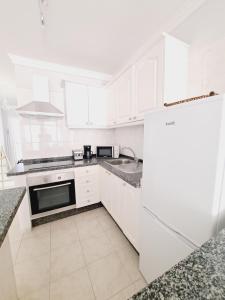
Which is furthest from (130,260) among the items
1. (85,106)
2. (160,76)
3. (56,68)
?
(56,68)

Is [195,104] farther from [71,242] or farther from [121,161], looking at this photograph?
[71,242]

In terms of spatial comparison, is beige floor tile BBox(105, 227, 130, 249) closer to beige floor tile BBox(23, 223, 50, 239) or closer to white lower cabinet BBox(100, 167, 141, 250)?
white lower cabinet BBox(100, 167, 141, 250)

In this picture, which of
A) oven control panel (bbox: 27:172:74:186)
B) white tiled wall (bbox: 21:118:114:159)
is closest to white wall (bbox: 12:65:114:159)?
white tiled wall (bbox: 21:118:114:159)

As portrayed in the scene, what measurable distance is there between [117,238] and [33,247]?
0.99 meters

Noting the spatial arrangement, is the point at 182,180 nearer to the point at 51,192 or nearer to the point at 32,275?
the point at 32,275

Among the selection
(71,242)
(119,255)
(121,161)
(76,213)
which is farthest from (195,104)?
(76,213)

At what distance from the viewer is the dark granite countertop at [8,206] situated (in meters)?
0.52

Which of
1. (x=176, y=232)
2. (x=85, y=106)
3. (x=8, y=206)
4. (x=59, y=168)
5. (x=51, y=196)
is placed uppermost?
(x=85, y=106)

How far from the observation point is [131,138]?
232 cm

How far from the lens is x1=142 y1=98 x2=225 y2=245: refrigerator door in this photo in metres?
0.64

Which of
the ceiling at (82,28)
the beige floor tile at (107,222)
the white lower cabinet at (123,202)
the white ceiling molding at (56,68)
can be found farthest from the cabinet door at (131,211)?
the white ceiling molding at (56,68)

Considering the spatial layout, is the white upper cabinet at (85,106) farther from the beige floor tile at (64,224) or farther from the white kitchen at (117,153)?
the beige floor tile at (64,224)

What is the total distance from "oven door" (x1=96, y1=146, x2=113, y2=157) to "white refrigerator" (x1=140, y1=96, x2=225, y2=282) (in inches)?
58.0

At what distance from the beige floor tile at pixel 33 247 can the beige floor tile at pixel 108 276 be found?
24.1 inches
